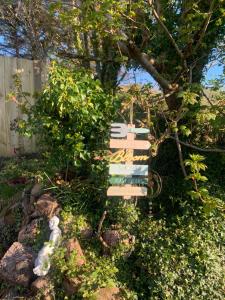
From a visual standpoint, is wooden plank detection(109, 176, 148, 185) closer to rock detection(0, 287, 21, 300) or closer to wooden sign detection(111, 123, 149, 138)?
wooden sign detection(111, 123, 149, 138)

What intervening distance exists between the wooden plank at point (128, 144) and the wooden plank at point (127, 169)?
A: 0.17m

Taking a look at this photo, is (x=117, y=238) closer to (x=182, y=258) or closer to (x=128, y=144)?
(x=182, y=258)

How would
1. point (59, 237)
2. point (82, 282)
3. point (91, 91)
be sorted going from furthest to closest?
point (91, 91)
point (59, 237)
point (82, 282)

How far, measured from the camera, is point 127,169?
350 centimetres

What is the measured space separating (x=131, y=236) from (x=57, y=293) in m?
0.86

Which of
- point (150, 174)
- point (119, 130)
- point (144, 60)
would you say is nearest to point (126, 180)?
point (119, 130)

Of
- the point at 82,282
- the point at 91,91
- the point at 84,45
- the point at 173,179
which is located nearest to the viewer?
the point at 82,282

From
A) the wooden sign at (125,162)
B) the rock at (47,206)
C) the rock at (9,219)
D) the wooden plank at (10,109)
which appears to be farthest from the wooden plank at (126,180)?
the wooden plank at (10,109)

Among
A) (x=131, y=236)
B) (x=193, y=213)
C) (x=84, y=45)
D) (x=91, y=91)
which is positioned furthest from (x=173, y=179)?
(x=84, y=45)

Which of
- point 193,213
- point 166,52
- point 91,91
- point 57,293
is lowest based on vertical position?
point 57,293

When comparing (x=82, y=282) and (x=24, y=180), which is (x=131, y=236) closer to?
(x=82, y=282)

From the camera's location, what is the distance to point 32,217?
405 cm

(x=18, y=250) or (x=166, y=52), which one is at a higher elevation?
(x=166, y=52)

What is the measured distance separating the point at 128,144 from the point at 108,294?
128 cm
